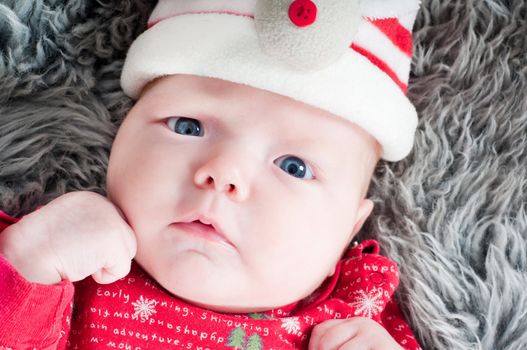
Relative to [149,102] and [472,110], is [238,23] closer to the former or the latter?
[149,102]

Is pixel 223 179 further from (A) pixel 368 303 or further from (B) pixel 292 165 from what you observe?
(A) pixel 368 303

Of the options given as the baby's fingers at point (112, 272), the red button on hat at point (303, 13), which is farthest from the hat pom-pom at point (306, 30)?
the baby's fingers at point (112, 272)

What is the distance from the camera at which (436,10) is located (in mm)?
1518

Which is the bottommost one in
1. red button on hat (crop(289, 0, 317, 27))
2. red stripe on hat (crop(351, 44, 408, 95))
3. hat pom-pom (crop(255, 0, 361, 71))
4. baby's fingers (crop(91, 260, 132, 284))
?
baby's fingers (crop(91, 260, 132, 284))

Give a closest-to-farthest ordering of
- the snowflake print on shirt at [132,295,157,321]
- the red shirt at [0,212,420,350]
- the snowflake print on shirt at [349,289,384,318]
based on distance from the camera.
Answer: the red shirt at [0,212,420,350] < the snowflake print on shirt at [132,295,157,321] < the snowflake print on shirt at [349,289,384,318]

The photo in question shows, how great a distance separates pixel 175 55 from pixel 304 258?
0.35 m

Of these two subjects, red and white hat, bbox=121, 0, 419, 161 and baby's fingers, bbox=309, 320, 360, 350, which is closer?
red and white hat, bbox=121, 0, 419, 161

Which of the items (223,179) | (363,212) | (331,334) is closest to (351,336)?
(331,334)

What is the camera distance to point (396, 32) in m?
1.29

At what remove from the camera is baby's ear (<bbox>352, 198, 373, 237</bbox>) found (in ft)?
4.49

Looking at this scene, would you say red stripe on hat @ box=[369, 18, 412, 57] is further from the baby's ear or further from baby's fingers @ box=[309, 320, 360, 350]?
baby's fingers @ box=[309, 320, 360, 350]

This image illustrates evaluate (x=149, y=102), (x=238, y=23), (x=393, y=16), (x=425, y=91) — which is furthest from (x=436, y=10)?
(x=149, y=102)

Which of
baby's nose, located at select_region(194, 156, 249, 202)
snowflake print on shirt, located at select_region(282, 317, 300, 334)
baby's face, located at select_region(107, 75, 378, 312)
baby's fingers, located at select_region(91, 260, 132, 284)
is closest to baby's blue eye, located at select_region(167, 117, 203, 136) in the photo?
baby's face, located at select_region(107, 75, 378, 312)

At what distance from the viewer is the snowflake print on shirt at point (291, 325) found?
4.09 ft
